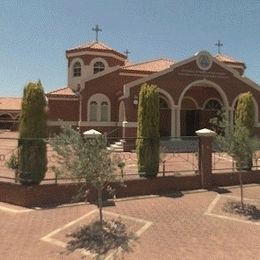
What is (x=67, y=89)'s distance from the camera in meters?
30.2

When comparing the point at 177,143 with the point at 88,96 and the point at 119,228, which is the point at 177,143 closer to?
the point at 88,96

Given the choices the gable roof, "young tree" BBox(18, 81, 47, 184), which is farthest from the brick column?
the gable roof

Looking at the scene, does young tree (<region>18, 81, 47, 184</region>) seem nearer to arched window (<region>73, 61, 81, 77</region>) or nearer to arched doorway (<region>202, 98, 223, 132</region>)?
arched doorway (<region>202, 98, 223, 132</region>)

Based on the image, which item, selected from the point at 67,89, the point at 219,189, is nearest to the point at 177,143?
the point at 219,189

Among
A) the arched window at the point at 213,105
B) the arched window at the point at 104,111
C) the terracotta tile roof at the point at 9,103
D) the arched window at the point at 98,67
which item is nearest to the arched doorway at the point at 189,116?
the arched window at the point at 213,105

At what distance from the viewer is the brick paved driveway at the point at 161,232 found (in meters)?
7.92

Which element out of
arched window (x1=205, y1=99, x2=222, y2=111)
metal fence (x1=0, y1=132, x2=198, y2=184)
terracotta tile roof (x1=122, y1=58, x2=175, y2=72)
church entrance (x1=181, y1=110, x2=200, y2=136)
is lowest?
metal fence (x1=0, y1=132, x2=198, y2=184)

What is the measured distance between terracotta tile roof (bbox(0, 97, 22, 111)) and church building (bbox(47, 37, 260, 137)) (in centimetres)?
2046

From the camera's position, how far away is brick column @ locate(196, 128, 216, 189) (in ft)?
47.2

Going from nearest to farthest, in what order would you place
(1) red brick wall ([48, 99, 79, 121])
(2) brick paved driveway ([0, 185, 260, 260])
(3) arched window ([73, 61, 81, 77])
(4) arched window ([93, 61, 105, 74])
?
(2) brick paved driveway ([0, 185, 260, 260]) → (1) red brick wall ([48, 99, 79, 121]) → (4) arched window ([93, 61, 105, 74]) → (3) arched window ([73, 61, 81, 77])

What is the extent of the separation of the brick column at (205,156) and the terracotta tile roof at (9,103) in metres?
38.1

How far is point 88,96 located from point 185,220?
59.0ft

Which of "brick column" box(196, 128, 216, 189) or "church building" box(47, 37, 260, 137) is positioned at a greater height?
"church building" box(47, 37, 260, 137)

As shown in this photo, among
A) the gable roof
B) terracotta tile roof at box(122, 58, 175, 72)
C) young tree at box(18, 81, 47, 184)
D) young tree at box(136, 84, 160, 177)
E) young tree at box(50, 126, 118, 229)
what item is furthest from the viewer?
terracotta tile roof at box(122, 58, 175, 72)
